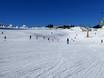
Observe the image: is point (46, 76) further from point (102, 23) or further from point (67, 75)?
point (102, 23)

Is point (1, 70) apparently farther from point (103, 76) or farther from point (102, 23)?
point (102, 23)

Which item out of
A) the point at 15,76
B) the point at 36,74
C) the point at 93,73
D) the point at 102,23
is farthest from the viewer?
the point at 102,23

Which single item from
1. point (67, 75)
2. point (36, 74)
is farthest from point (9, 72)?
point (67, 75)

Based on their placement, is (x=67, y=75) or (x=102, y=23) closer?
(x=67, y=75)

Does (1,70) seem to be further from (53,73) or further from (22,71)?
(53,73)

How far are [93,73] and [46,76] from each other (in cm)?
264

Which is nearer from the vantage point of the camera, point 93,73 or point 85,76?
point 85,76

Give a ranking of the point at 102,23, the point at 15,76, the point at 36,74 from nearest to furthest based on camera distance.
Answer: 1. the point at 15,76
2. the point at 36,74
3. the point at 102,23

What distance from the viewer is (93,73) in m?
10.6

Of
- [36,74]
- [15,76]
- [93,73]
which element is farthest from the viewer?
[93,73]

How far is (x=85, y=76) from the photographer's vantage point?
9.89 metres

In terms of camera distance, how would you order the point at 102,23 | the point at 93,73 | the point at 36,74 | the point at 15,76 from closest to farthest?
the point at 15,76, the point at 36,74, the point at 93,73, the point at 102,23

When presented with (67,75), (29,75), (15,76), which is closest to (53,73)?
(67,75)

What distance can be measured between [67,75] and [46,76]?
112 cm
